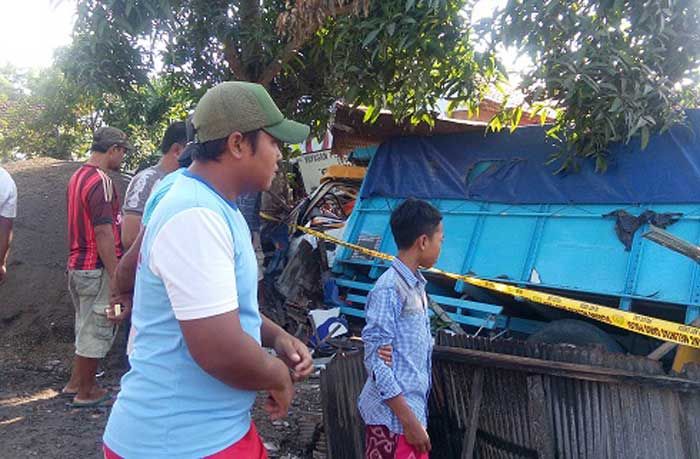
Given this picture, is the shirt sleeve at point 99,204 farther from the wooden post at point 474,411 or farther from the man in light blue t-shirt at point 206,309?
the man in light blue t-shirt at point 206,309

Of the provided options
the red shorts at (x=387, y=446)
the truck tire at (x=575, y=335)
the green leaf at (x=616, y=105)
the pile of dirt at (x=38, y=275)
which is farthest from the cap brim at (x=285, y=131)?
the pile of dirt at (x=38, y=275)

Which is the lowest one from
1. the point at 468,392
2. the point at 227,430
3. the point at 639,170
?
the point at 227,430

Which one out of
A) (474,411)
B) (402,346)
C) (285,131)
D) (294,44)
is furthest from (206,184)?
(294,44)

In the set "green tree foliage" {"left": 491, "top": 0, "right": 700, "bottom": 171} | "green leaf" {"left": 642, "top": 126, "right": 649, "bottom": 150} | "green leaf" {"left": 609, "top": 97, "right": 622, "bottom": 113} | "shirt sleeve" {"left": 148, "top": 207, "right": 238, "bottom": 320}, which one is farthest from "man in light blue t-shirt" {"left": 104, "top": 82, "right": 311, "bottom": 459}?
"green leaf" {"left": 642, "top": 126, "right": 649, "bottom": 150}

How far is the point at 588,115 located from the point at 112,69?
487 cm

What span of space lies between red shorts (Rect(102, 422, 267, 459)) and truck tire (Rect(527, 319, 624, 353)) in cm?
390

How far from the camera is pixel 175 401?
1.49 meters

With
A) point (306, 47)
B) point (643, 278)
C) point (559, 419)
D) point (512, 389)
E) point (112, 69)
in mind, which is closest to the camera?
point (559, 419)

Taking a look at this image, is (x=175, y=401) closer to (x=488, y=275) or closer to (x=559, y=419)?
(x=559, y=419)

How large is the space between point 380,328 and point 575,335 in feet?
11.0

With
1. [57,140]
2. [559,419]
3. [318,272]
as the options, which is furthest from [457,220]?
[57,140]

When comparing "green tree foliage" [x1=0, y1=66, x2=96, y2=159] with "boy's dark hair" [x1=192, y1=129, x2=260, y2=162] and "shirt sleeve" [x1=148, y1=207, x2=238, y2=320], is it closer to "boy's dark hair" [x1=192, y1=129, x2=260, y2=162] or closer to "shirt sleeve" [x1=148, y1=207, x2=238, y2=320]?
"boy's dark hair" [x1=192, y1=129, x2=260, y2=162]

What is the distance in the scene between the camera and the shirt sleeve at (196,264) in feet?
4.47

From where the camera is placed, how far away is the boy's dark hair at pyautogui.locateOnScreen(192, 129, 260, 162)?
1.57 m
